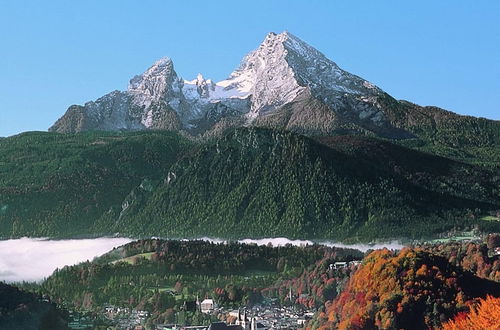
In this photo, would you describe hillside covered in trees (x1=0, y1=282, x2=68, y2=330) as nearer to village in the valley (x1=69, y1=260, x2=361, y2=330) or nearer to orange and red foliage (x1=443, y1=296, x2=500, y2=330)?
village in the valley (x1=69, y1=260, x2=361, y2=330)

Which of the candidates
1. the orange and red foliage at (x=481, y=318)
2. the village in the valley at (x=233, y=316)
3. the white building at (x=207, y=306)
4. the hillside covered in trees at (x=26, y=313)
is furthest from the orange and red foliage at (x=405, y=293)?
the hillside covered in trees at (x=26, y=313)

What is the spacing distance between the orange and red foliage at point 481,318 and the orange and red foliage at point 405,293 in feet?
6.80

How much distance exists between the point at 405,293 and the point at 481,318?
539 inches

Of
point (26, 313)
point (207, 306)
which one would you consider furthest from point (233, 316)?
point (26, 313)

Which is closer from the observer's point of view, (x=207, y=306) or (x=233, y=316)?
(x=233, y=316)

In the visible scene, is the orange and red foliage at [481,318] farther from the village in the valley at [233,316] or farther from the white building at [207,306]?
the white building at [207,306]

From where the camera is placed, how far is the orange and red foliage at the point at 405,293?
123375 millimetres

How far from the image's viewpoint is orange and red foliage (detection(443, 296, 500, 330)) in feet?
364

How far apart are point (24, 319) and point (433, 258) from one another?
2270 inches

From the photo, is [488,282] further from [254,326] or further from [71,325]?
[71,325]

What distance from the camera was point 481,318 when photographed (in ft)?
374

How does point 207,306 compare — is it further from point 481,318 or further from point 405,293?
point 481,318

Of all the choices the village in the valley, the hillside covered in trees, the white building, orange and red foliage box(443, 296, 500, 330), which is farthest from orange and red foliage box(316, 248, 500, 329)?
the hillside covered in trees

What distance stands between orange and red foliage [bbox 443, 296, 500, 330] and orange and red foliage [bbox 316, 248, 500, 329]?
2.07 meters
